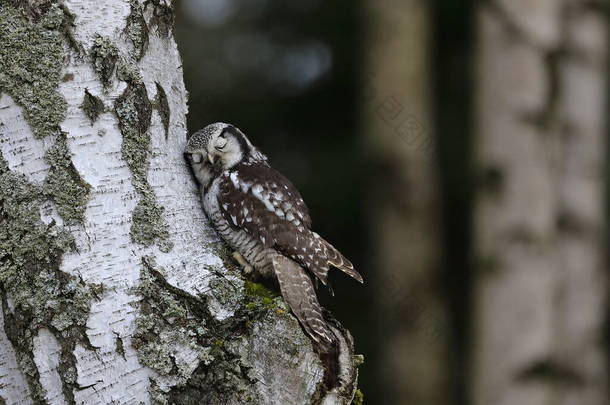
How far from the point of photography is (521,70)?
564 cm

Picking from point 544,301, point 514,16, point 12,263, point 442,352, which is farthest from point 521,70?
point 12,263

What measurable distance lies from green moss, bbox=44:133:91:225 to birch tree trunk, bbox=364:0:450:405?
5041 mm

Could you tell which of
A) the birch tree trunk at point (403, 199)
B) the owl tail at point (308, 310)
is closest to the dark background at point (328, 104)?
the birch tree trunk at point (403, 199)

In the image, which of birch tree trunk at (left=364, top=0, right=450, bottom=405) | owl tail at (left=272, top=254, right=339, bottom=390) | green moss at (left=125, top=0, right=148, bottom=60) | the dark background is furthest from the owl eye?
the dark background

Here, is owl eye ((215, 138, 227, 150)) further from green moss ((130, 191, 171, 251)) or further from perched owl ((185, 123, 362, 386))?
green moss ((130, 191, 171, 251))

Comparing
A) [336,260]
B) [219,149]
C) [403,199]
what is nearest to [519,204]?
[403,199]

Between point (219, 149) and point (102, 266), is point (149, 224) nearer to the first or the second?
point (102, 266)

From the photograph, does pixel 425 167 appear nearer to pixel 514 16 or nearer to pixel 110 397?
pixel 514 16

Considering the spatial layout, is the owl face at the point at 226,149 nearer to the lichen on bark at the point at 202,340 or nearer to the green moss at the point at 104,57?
the green moss at the point at 104,57

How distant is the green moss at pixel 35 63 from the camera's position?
2166mm

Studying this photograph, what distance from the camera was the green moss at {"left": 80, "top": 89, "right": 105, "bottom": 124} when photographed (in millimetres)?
2213

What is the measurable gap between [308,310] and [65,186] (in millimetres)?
943

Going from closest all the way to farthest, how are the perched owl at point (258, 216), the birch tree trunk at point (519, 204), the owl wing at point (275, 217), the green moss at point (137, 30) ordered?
the green moss at point (137, 30), the perched owl at point (258, 216), the owl wing at point (275, 217), the birch tree trunk at point (519, 204)

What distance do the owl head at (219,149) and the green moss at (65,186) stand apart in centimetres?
69
